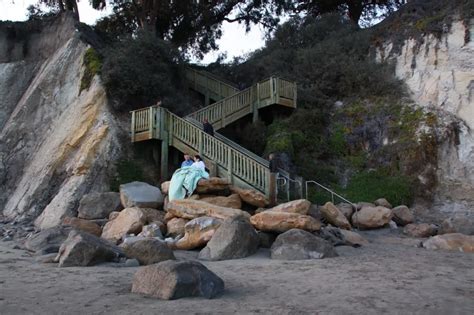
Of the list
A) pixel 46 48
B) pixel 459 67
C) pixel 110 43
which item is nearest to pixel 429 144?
pixel 459 67

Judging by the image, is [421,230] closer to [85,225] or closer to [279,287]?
[279,287]

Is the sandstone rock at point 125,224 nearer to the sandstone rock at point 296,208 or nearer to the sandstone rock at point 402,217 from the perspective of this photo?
the sandstone rock at point 296,208

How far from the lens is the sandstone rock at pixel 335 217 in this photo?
1293 cm

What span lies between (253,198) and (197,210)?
1902 millimetres

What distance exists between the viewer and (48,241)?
11.0 meters

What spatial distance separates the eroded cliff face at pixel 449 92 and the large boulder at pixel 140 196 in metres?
9.32

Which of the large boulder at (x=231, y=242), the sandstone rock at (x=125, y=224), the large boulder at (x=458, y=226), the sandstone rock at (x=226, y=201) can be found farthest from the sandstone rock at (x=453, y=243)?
the sandstone rock at (x=125, y=224)

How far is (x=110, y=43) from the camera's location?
72.4ft

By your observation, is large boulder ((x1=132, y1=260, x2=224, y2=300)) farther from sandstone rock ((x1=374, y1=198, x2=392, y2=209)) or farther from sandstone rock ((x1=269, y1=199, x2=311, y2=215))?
sandstone rock ((x1=374, y1=198, x2=392, y2=209))

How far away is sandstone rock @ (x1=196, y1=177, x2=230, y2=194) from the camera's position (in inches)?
526

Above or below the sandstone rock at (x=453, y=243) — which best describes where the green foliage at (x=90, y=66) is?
above

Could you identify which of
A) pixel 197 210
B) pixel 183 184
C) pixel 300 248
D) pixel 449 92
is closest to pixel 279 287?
pixel 300 248

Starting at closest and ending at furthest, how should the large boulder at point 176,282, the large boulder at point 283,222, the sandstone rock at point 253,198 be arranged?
the large boulder at point 176,282, the large boulder at point 283,222, the sandstone rock at point 253,198

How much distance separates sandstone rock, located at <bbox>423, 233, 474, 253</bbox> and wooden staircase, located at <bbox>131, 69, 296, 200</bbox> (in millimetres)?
4438
